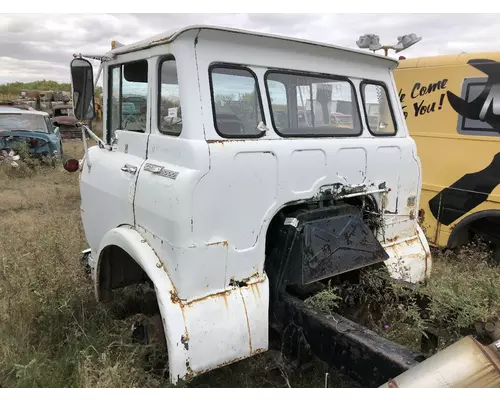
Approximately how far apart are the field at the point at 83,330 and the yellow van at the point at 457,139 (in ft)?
2.17

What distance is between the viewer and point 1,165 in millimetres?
10586

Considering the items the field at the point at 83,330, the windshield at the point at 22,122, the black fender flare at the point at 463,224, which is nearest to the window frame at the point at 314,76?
the field at the point at 83,330

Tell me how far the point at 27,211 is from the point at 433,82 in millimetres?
6822

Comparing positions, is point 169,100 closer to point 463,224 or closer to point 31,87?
point 463,224

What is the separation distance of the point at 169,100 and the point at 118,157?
2.54ft

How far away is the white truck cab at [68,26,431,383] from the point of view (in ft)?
8.23

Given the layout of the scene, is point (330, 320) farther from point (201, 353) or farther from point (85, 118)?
point (85, 118)

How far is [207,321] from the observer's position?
253 cm

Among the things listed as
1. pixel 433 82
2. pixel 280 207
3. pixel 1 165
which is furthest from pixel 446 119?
pixel 1 165

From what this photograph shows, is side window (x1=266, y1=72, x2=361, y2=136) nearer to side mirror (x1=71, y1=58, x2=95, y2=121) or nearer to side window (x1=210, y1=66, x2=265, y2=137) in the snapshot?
side window (x1=210, y1=66, x2=265, y2=137)

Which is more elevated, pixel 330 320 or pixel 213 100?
pixel 213 100

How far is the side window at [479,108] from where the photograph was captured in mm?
4871

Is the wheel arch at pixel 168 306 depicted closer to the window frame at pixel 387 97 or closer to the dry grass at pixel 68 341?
the dry grass at pixel 68 341

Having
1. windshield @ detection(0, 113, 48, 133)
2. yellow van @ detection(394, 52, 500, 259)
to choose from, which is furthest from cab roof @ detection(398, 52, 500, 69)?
windshield @ detection(0, 113, 48, 133)
